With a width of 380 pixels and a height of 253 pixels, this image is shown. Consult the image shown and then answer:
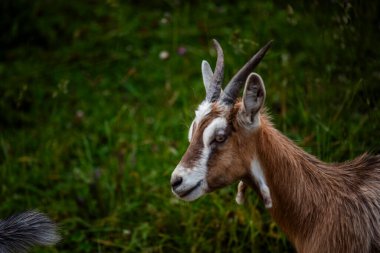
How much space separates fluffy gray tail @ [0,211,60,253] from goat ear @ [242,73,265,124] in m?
1.28

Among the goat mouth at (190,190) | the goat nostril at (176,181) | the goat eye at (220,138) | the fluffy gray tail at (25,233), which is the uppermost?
the goat eye at (220,138)

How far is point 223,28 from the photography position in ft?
22.9

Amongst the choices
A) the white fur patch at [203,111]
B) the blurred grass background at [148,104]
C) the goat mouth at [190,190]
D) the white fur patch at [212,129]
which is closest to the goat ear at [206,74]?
the white fur patch at [203,111]

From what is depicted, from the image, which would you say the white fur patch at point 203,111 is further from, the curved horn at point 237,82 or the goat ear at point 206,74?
the goat ear at point 206,74

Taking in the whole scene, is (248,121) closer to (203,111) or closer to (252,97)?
(252,97)

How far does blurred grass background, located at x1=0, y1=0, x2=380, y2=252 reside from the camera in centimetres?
461

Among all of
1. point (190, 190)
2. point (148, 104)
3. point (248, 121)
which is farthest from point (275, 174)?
point (148, 104)

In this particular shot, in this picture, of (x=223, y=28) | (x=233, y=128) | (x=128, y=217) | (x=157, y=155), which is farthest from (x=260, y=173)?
(x=223, y=28)

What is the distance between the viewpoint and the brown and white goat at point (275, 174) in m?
3.29

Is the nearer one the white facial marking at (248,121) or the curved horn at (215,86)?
the white facial marking at (248,121)

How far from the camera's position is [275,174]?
3453 millimetres

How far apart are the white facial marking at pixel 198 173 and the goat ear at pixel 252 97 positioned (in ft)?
0.45

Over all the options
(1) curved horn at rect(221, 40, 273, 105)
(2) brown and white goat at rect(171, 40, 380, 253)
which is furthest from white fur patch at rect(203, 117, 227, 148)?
(1) curved horn at rect(221, 40, 273, 105)

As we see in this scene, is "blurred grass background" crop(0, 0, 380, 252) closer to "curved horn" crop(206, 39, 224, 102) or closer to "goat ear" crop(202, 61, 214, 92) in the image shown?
"goat ear" crop(202, 61, 214, 92)
